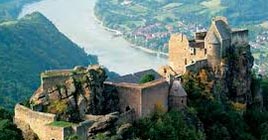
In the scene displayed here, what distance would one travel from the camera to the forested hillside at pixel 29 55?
78.4 m

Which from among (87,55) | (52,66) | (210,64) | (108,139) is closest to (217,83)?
(210,64)

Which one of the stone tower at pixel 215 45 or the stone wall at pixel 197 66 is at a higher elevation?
the stone tower at pixel 215 45

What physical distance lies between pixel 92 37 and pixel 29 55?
121 feet

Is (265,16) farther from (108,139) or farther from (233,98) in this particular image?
(108,139)

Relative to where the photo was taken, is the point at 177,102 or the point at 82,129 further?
the point at 177,102

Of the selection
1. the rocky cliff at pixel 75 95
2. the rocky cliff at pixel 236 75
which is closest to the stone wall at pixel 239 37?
the rocky cliff at pixel 236 75

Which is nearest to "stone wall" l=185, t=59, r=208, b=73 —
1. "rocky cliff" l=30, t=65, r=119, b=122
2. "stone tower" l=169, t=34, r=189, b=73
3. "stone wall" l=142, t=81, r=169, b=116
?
"stone tower" l=169, t=34, r=189, b=73

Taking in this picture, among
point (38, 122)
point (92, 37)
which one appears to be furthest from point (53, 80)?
point (92, 37)

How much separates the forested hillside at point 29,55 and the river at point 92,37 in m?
5.80

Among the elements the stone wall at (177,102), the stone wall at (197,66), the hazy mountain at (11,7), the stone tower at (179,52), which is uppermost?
the hazy mountain at (11,7)

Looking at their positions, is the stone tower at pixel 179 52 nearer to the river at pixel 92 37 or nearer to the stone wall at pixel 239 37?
the stone wall at pixel 239 37

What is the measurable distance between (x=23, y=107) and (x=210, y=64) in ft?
43.4

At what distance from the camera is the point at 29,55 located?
315 feet

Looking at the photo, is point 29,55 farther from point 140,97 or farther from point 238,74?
point 140,97
